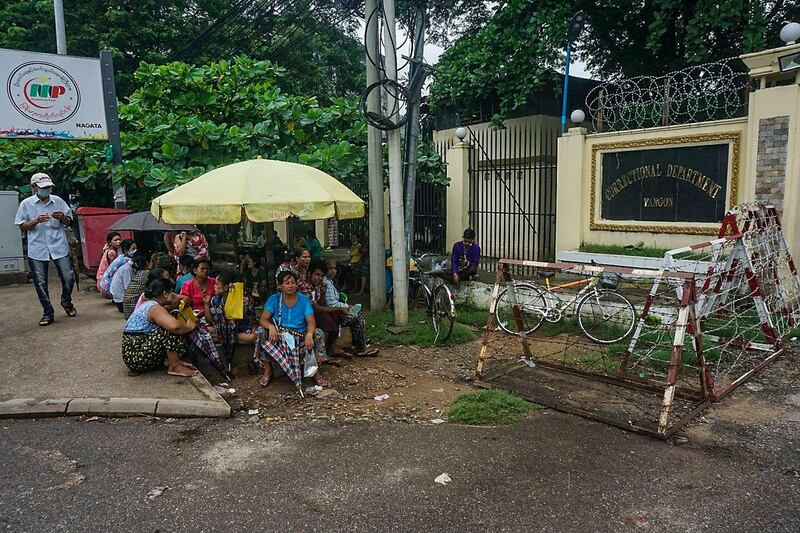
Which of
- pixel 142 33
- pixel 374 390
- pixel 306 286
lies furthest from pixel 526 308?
pixel 142 33

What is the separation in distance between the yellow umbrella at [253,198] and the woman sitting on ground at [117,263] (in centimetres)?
193

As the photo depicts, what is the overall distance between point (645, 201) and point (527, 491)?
7.08m

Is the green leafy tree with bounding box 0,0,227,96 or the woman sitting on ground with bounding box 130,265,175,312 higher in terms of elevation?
the green leafy tree with bounding box 0,0,227,96

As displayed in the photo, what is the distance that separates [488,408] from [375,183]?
4.54m

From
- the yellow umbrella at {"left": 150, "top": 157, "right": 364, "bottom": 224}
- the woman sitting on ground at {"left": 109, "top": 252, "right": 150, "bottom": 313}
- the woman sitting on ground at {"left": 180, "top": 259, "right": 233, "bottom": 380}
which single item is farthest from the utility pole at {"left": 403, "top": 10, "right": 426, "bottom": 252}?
the woman sitting on ground at {"left": 109, "top": 252, "right": 150, "bottom": 313}

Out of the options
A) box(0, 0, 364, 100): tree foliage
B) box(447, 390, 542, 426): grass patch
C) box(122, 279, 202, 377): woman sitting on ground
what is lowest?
box(447, 390, 542, 426): grass patch

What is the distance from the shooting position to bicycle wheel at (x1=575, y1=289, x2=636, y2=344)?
7.32m

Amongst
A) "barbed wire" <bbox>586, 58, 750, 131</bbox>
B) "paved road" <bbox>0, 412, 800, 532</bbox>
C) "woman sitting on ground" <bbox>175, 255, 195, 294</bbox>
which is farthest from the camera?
"barbed wire" <bbox>586, 58, 750, 131</bbox>

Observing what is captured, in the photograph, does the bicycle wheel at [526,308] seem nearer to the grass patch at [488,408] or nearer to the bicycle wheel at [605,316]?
the bicycle wheel at [605,316]

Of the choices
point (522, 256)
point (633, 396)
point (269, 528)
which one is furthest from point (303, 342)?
point (522, 256)

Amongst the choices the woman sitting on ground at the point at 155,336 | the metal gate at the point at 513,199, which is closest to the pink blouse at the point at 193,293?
the woman sitting on ground at the point at 155,336

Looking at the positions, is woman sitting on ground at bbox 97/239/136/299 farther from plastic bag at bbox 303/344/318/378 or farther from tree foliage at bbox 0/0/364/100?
tree foliage at bbox 0/0/364/100

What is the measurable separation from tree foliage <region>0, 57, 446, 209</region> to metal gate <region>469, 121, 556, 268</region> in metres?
1.74

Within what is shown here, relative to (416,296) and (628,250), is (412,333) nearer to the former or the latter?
(416,296)
